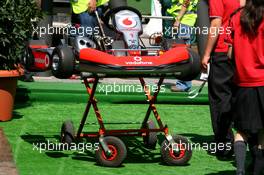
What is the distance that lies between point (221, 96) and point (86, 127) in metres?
2.03

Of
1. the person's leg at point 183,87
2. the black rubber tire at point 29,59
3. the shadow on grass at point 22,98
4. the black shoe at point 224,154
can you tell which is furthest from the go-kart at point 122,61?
the person's leg at point 183,87

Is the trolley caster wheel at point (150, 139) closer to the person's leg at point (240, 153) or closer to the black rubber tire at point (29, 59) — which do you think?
the black rubber tire at point (29, 59)

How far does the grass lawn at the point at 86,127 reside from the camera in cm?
812

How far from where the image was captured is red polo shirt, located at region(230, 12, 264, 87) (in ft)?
23.5

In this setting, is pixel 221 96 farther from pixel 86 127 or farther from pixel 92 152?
pixel 86 127

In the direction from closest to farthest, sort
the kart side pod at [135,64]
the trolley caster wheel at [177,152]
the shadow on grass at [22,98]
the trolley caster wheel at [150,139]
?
1. the kart side pod at [135,64]
2. the trolley caster wheel at [177,152]
3. the trolley caster wheel at [150,139]
4. the shadow on grass at [22,98]

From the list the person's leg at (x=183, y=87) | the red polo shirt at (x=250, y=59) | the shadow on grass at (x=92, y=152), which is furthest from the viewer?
the person's leg at (x=183, y=87)

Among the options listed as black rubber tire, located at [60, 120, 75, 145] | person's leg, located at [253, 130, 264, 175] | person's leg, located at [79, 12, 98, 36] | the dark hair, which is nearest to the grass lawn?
black rubber tire, located at [60, 120, 75, 145]

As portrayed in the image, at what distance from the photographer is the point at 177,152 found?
8.23m

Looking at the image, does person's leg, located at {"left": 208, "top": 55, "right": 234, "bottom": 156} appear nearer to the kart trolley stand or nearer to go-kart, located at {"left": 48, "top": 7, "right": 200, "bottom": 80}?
go-kart, located at {"left": 48, "top": 7, "right": 200, "bottom": 80}

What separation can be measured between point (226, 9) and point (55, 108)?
11.8 feet

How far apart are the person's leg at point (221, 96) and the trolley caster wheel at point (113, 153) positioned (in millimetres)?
1261

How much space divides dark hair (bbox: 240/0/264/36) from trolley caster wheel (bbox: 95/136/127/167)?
170 centimetres

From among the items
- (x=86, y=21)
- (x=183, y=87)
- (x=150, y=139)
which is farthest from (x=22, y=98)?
(x=150, y=139)
